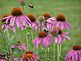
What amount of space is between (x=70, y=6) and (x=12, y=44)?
18.9 feet

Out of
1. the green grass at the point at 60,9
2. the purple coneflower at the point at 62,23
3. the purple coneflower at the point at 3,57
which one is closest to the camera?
the purple coneflower at the point at 3,57

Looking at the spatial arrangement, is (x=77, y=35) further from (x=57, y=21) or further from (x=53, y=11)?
(x=57, y=21)

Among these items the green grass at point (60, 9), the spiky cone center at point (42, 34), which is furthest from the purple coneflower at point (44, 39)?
the green grass at point (60, 9)

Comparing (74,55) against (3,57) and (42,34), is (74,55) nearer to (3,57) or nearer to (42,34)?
(42,34)

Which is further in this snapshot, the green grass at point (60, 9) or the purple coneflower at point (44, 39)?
the green grass at point (60, 9)

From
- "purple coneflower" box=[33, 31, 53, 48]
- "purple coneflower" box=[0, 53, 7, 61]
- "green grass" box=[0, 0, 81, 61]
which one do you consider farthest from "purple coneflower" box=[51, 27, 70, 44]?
"green grass" box=[0, 0, 81, 61]

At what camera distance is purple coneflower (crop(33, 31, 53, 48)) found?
150 cm

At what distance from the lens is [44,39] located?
1564 mm

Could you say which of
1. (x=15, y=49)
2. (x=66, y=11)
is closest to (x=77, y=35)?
→ (x=66, y=11)

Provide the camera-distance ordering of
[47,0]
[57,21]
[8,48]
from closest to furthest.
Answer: [8,48] → [57,21] → [47,0]

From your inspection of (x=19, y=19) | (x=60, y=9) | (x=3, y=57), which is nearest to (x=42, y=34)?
(x=19, y=19)

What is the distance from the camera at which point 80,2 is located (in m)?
7.38

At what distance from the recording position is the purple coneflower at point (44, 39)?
4.93 feet

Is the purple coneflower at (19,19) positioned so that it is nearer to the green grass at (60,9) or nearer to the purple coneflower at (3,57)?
the purple coneflower at (3,57)
